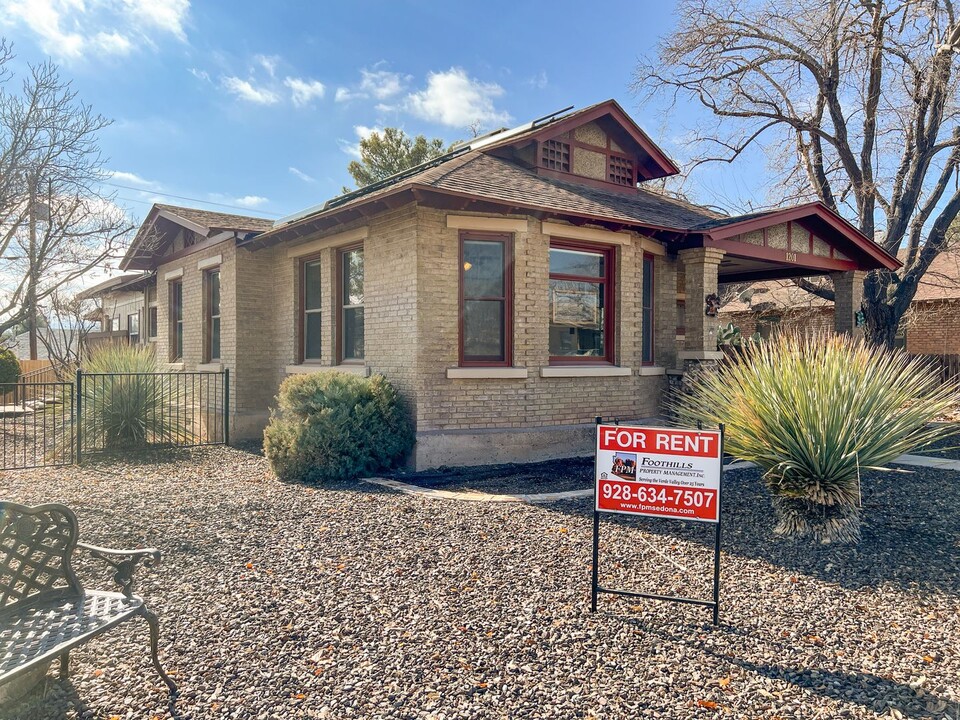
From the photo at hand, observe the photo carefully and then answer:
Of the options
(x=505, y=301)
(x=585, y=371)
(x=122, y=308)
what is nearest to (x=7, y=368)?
(x=122, y=308)

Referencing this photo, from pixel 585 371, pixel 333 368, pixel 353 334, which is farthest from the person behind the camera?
pixel 353 334

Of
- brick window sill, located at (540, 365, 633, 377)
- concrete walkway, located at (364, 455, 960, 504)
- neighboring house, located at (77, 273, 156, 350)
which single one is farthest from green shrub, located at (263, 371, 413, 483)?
neighboring house, located at (77, 273, 156, 350)

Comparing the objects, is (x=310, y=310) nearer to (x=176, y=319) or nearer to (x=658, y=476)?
(x=176, y=319)

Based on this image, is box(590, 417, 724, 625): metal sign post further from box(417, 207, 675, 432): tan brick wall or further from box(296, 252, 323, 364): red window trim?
box(296, 252, 323, 364): red window trim

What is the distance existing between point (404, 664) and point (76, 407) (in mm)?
9099

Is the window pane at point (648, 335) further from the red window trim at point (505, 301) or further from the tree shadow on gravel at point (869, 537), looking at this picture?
the tree shadow on gravel at point (869, 537)

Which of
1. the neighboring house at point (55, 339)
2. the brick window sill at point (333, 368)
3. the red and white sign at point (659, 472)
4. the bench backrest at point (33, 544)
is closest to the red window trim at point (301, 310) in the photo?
the brick window sill at point (333, 368)

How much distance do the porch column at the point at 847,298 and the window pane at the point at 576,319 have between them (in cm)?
592

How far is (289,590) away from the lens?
408 cm

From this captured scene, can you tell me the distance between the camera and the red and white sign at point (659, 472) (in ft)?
12.5

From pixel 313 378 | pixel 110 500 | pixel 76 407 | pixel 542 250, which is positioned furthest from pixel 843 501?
pixel 76 407

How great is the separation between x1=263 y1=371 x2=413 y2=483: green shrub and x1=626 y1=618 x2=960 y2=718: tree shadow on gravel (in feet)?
17.6

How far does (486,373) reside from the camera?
8.57m

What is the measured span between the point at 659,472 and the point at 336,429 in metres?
4.91
